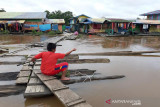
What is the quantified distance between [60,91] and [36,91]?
559mm

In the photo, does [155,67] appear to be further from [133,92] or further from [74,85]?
[74,85]

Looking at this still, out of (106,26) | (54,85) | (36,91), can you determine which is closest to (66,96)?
(54,85)

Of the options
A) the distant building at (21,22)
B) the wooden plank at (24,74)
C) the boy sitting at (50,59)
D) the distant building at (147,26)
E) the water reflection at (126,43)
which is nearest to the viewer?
the boy sitting at (50,59)

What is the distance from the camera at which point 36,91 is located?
127 inches

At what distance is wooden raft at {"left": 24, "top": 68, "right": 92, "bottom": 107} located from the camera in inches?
105

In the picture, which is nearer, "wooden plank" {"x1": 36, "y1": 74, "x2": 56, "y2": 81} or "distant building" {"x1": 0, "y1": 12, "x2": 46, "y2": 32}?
"wooden plank" {"x1": 36, "y1": 74, "x2": 56, "y2": 81}

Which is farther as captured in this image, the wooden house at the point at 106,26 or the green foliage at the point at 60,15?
the green foliage at the point at 60,15

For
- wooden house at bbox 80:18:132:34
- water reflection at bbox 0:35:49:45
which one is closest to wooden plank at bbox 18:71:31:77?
water reflection at bbox 0:35:49:45

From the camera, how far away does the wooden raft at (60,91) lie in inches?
105

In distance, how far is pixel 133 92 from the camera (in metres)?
3.66

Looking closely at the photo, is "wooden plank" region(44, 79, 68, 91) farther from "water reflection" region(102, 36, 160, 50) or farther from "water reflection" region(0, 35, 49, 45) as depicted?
"water reflection" region(0, 35, 49, 45)

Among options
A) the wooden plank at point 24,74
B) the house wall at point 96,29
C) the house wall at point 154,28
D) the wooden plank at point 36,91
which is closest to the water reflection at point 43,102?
the wooden plank at point 36,91

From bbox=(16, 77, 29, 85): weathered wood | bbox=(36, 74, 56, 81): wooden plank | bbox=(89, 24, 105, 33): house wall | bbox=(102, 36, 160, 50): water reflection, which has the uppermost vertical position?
bbox=(89, 24, 105, 33): house wall

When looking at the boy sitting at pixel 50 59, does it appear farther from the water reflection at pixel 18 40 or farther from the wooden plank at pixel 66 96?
the water reflection at pixel 18 40
